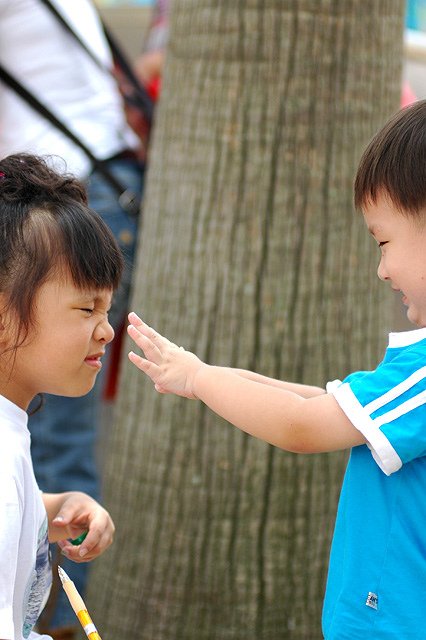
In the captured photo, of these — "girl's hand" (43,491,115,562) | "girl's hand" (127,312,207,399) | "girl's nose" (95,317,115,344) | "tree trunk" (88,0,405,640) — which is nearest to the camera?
"girl's hand" (127,312,207,399)

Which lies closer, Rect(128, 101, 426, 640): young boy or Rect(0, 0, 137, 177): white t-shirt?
Rect(128, 101, 426, 640): young boy

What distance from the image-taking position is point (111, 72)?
398 cm

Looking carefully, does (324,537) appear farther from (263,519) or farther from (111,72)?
(111,72)

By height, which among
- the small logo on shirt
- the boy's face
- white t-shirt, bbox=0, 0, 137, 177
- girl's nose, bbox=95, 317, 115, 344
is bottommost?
the small logo on shirt

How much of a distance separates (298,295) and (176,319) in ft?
1.22

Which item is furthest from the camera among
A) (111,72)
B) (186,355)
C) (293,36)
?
(111,72)

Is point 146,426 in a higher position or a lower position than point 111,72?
lower

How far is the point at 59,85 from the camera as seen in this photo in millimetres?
3850

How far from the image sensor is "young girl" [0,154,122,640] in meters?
2.05

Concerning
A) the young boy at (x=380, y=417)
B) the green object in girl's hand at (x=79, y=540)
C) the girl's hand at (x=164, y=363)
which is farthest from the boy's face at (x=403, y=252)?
the green object in girl's hand at (x=79, y=540)

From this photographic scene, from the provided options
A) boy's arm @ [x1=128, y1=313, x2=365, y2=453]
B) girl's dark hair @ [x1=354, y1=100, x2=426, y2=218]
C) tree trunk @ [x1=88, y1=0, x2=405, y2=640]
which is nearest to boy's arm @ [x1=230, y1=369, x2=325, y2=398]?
boy's arm @ [x1=128, y1=313, x2=365, y2=453]

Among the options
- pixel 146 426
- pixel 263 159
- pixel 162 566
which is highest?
pixel 263 159

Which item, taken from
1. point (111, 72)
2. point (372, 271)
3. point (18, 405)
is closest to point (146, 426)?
point (372, 271)

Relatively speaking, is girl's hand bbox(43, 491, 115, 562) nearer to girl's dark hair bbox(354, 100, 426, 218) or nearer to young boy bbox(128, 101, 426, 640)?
young boy bbox(128, 101, 426, 640)
